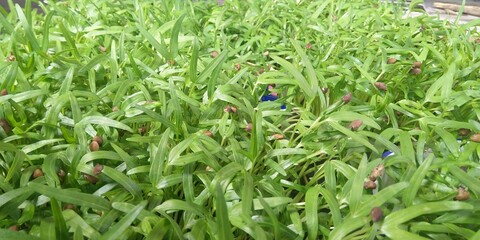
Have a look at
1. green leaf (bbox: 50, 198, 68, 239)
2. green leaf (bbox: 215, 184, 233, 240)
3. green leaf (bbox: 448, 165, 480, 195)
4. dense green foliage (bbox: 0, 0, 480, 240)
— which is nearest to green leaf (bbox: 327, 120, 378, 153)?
dense green foliage (bbox: 0, 0, 480, 240)

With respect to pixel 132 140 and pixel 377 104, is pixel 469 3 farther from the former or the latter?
pixel 132 140

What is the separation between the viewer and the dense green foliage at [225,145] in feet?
1.91

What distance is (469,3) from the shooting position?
3219mm

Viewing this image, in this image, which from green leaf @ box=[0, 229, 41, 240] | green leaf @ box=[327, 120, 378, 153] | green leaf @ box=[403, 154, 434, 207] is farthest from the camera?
green leaf @ box=[327, 120, 378, 153]

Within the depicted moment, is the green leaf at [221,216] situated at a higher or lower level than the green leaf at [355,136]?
higher

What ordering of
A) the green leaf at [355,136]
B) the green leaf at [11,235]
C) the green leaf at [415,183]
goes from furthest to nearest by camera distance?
the green leaf at [355,136]
the green leaf at [415,183]
the green leaf at [11,235]

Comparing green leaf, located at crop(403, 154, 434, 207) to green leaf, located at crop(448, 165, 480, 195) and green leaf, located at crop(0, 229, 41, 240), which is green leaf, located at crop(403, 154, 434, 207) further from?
green leaf, located at crop(0, 229, 41, 240)

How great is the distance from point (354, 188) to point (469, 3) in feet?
10.4

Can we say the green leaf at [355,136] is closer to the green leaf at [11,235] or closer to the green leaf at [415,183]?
the green leaf at [415,183]

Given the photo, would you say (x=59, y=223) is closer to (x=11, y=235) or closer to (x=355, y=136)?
→ (x=11, y=235)

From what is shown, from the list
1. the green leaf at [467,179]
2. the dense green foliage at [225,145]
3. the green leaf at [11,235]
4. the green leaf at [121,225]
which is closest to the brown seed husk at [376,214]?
the dense green foliage at [225,145]

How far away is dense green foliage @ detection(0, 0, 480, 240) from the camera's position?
58 centimetres

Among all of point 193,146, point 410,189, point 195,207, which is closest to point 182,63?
point 193,146

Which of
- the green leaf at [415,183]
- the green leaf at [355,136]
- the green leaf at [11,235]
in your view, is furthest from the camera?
the green leaf at [355,136]
